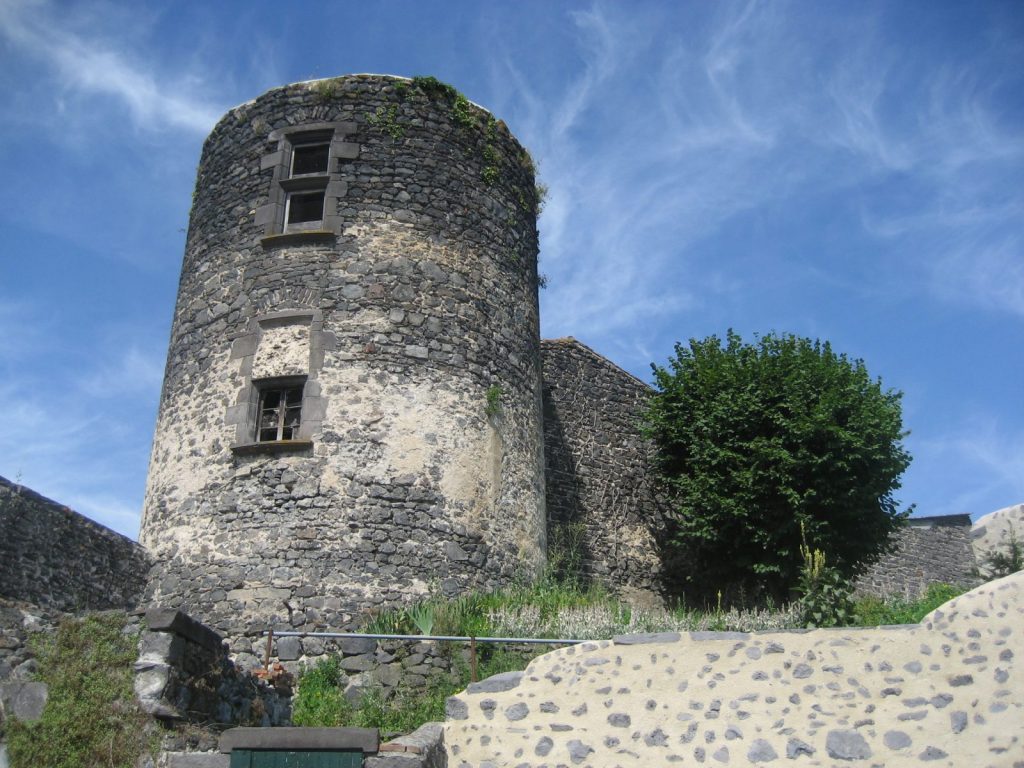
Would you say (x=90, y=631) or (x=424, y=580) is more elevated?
(x=424, y=580)

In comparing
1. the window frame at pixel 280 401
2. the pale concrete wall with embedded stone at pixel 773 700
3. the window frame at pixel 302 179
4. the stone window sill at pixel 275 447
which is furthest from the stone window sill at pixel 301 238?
the pale concrete wall with embedded stone at pixel 773 700

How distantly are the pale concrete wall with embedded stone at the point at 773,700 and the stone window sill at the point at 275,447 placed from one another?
4.64m

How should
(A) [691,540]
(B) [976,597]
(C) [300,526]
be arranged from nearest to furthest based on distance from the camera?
1. (B) [976,597]
2. (C) [300,526]
3. (A) [691,540]

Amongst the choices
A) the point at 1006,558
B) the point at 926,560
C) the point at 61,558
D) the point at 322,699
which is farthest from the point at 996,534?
the point at 61,558

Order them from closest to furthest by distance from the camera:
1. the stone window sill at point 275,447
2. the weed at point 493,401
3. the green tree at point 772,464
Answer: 1. the stone window sill at point 275,447
2. the weed at point 493,401
3. the green tree at point 772,464

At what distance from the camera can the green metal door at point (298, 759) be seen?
7.22 m

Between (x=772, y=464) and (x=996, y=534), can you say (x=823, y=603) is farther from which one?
(x=996, y=534)

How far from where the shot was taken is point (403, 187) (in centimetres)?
1370

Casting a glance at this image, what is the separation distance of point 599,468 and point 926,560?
10.8 m

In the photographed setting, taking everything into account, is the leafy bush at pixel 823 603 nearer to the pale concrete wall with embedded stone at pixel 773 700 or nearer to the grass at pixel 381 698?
the pale concrete wall with embedded stone at pixel 773 700

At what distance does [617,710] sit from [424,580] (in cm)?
433

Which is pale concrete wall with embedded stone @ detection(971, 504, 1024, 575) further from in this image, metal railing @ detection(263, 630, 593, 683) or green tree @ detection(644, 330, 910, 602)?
metal railing @ detection(263, 630, 593, 683)

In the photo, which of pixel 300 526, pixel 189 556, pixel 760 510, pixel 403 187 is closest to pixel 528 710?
pixel 300 526

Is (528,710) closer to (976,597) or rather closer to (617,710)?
(617,710)
